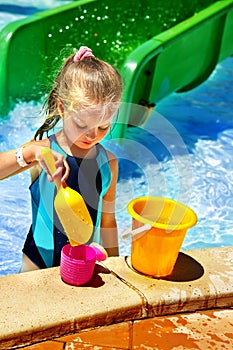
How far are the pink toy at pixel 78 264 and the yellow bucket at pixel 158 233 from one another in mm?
174

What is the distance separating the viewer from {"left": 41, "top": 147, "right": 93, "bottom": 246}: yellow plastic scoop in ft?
6.95

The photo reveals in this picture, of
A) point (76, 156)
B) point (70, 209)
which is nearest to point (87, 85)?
point (76, 156)

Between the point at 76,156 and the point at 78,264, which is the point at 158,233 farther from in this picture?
the point at 76,156

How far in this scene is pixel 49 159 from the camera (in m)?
2.12

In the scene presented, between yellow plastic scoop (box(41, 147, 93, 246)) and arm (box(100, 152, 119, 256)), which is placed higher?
yellow plastic scoop (box(41, 147, 93, 246))

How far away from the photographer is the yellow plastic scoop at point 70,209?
2117 millimetres

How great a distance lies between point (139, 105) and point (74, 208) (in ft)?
11.3

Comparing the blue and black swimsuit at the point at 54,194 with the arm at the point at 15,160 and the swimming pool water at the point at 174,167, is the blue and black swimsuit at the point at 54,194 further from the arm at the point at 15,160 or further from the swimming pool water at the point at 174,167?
the swimming pool water at the point at 174,167

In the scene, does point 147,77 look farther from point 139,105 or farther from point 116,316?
point 116,316

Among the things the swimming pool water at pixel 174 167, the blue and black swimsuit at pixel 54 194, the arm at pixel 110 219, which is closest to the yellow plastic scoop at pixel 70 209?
the blue and black swimsuit at pixel 54 194

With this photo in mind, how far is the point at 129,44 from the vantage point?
6379 millimetres

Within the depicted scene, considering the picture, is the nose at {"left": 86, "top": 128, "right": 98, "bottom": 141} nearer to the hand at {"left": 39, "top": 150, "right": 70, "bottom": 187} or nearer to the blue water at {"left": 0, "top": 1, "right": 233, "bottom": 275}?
the hand at {"left": 39, "top": 150, "right": 70, "bottom": 187}

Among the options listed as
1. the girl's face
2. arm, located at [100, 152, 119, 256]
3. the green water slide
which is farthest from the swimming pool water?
the girl's face

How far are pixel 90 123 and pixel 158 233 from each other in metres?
0.46
